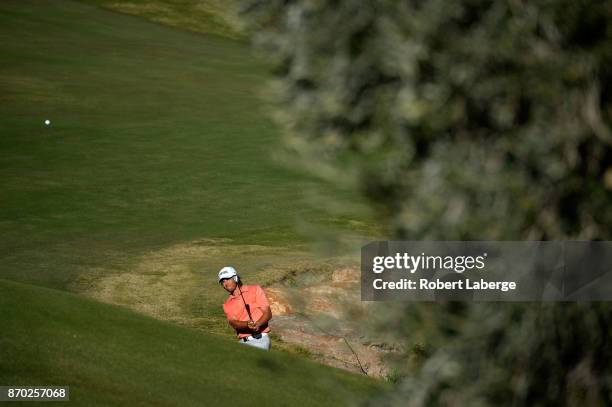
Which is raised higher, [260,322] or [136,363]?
[260,322]

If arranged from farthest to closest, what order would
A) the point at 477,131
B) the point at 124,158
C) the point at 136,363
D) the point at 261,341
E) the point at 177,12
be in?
the point at 177,12 → the point at 124,158 → the point at 261,341 → the point at 136,363 → the point at 477,131

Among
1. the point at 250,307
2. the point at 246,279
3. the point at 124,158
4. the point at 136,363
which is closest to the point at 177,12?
the point at 124,158

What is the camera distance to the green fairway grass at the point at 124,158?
14.7 m

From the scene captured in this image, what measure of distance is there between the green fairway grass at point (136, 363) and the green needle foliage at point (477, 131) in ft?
6.84

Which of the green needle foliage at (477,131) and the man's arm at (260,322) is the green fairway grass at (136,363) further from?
the man's arm at (260,322)

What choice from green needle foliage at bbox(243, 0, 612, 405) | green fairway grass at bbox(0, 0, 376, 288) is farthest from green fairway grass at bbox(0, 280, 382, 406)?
green fairway grass at bbox(0, 0, 376, 288)

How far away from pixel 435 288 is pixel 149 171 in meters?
15.1

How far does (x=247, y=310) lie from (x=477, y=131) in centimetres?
568

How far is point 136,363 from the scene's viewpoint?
6.13 metres

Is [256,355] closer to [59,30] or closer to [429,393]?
[429,393]

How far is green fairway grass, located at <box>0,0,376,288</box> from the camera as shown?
14711 millimetres

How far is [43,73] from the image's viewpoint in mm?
27812

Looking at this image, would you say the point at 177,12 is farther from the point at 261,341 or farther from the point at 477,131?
the point at 477,131

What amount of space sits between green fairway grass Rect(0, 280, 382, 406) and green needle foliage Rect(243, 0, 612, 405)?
82.1 inches
